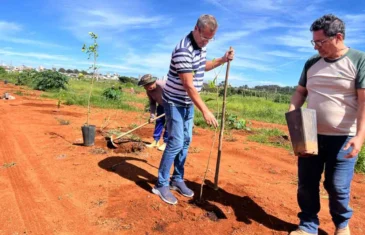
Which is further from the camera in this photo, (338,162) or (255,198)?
(255,198)

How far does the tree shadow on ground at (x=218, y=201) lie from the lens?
2.68 metres

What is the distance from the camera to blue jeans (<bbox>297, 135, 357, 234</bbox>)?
2.13 metres

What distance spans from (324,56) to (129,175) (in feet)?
8.02

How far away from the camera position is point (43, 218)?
8.43ft

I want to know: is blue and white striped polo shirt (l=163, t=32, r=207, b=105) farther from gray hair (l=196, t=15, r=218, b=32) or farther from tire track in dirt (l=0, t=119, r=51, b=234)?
tire track in dirt (l=0, t=119, r=51, b=234)

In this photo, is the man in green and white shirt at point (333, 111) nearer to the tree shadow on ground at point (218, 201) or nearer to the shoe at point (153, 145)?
the tree shadow on ground at point (218, 201)

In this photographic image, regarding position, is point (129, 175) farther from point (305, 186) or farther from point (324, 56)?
point (324, 56)

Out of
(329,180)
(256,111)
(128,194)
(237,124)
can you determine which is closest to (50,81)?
(256,111)

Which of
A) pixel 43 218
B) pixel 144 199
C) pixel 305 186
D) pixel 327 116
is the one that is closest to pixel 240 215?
pixel 305 186

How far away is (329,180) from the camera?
2209 mm

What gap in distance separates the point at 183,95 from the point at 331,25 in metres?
1.27

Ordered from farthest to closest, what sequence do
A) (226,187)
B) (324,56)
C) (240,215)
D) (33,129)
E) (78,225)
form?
(33,129), (226,187), (240,215), (78,225), (324,56)

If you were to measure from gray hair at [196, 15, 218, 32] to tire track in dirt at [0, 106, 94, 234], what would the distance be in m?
1.87

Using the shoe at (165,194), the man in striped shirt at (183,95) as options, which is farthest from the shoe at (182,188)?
the shoe at (165,194)
